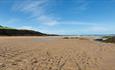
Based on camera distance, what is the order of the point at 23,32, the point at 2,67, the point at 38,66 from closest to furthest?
the point at 2,67 → the point at 38,66 → the point at 23,32

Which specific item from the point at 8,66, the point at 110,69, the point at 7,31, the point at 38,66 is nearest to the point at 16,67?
the point at 8,66

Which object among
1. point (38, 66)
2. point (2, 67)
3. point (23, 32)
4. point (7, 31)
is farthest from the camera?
point (23, 32)

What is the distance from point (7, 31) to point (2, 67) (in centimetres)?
6025

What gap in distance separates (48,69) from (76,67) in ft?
4.87

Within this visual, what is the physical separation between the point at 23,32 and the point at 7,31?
8798 millimetres

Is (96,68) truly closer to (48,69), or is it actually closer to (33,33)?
(48,69)

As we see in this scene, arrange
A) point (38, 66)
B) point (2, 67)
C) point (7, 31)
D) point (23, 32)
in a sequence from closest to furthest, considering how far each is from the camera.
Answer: point (2, 67)
point (38, 66)
point (7, 31)
point (23, 32)

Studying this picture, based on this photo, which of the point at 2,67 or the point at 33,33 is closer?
the point at 2,67

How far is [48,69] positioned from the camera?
26.5 ft

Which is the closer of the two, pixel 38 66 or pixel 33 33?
pixel 38 66

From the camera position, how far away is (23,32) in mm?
73688

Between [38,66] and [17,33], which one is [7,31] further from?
[38,66]

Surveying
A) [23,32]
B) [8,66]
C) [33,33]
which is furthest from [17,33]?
[8,66]

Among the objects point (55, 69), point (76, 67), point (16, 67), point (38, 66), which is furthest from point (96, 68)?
point (16, 67)
